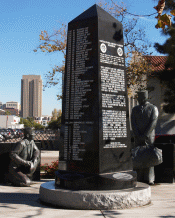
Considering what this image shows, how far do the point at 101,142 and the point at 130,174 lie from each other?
91 centimetres

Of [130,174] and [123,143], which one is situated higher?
[123,143]

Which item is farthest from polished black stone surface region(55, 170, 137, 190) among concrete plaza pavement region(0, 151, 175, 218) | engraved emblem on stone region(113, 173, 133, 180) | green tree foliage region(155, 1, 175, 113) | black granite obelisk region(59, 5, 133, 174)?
green tree foliage region(155, 1, 175, 113)

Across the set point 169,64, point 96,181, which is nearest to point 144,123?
point 96,181

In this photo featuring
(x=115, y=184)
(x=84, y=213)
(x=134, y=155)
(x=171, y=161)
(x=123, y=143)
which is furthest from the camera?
(x=171, y=161)

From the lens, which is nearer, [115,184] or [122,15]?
[115,184]

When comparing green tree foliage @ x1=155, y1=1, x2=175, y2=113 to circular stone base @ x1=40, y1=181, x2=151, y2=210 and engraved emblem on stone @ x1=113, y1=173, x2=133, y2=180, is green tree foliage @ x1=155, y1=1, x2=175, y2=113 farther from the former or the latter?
circular stone base @ x1=40, y1=181, x2=151, y2=210

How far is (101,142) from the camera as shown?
6191 mm

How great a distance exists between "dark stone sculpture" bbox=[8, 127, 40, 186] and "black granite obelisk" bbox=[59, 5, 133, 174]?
2213mm

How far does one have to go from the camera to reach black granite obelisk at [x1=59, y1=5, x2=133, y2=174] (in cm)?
625

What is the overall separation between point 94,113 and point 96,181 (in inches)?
51.5

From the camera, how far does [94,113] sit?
20.6 ft

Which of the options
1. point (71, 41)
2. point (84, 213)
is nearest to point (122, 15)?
point (71, 41)

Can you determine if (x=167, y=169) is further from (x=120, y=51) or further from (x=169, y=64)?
(x=169, y=64)

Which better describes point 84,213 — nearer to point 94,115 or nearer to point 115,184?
point 115,184
